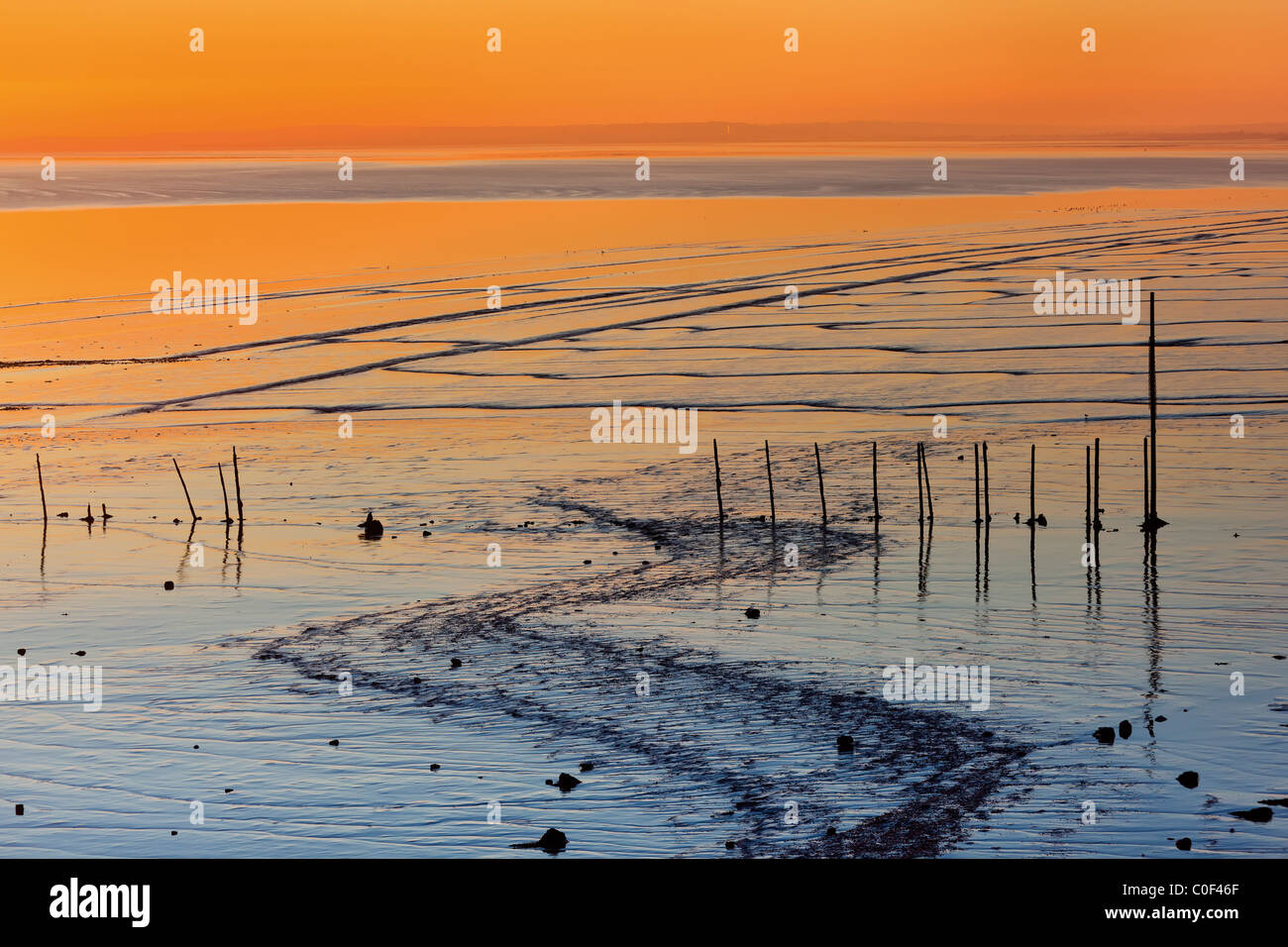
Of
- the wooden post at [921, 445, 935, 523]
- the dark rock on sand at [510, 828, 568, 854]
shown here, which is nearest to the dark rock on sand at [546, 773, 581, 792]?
the dark rock on sand at [510, 828, 568, 854]

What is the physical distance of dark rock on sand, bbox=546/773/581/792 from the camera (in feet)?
40.8

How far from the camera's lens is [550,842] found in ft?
36.7

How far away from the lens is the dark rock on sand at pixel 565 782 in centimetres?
1245

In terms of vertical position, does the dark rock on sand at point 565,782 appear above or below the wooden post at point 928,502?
below

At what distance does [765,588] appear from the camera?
63.3ft

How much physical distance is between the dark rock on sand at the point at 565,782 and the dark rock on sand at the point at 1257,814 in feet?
16.0

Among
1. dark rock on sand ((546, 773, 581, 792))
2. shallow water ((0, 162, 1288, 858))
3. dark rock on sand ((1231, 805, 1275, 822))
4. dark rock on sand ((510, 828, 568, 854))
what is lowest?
dark rock on sand ((510, 828, 568, 854))

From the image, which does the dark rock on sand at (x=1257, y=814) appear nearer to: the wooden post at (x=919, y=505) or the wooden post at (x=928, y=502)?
the wooden post at (x=919, y=505)

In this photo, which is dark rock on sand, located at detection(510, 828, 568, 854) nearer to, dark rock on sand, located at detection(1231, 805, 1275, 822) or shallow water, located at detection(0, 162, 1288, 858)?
shallow water, located at detection(0, 162, 1288, 858)

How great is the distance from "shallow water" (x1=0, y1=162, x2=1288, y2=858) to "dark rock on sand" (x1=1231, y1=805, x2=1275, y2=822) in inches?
5.9

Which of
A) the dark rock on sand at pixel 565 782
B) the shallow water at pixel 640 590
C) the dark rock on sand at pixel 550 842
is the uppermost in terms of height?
the shallow water at pixel 640 590

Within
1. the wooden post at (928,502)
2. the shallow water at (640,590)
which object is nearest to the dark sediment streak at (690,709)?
the shallow water at (640,590)
